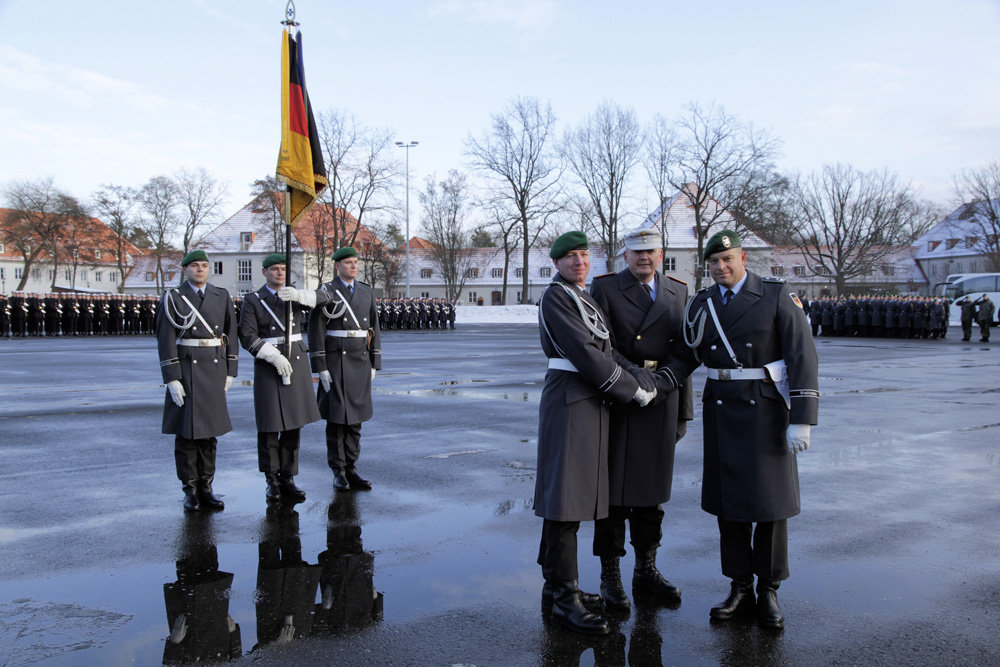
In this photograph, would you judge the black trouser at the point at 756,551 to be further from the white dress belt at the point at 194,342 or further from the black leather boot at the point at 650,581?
the white dress belt at the point at 194,342

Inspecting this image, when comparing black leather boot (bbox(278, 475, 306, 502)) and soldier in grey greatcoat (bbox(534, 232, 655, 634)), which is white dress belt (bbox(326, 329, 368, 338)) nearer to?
black leather boot (bbox(278, 475, 306, 502))

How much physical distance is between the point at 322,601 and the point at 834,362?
1815 centimetres

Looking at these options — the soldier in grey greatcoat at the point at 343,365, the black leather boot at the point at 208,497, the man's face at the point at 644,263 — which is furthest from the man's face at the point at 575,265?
the black leather boot at the point at 208,497

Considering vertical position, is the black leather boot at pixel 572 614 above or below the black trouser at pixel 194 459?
below

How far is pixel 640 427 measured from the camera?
4.42m

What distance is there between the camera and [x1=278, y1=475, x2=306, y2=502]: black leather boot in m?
6.58

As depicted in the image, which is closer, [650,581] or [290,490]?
[650,581]

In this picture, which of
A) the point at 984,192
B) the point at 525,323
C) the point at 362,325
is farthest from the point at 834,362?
the point at 984,192

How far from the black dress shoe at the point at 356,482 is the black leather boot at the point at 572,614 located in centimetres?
302

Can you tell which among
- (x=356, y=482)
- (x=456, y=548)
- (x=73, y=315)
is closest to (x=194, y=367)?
(x=356, y=482)

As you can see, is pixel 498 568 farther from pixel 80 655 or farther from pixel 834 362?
pixel 834 362

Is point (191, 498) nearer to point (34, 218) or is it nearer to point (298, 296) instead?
point (298, 296)

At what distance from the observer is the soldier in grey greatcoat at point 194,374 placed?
6414mm

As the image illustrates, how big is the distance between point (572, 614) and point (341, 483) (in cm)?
332
